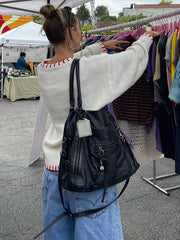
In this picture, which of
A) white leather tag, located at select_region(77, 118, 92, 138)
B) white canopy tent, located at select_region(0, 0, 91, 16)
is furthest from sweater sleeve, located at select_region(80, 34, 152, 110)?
white canopy tent, located at select_region(0, 0, 91, 16)

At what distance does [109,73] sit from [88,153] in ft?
1.29

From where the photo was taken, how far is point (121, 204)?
118 inches

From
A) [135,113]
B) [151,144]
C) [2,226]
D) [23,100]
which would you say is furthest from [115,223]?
[23,100]

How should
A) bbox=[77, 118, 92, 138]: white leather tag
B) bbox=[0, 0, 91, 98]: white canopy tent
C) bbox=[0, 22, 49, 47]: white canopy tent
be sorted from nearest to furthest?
bbox=[77, 118, 92, 138]: white leather tag, bbox=[0, 0, 91, 98]: white canopy tent, bbox=[0, 22, 49, 47]: white canopy tent

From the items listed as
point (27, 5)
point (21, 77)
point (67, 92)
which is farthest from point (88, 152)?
point (21, 77)

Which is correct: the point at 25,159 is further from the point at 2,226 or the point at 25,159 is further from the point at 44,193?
the point at 44,193

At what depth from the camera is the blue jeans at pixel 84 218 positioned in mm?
1280

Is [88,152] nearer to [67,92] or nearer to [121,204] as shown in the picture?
[67,92]

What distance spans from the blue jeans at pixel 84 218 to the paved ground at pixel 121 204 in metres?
1.20

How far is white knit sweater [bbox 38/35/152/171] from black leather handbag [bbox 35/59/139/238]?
5 cm

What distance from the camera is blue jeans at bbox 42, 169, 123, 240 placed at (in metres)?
1.28

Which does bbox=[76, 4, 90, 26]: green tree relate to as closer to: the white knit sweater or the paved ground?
the white knit sweater

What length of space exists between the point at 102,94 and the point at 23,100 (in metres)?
9.79

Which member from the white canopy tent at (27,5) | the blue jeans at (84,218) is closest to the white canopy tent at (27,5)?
the white canopy tent at (27,5)
